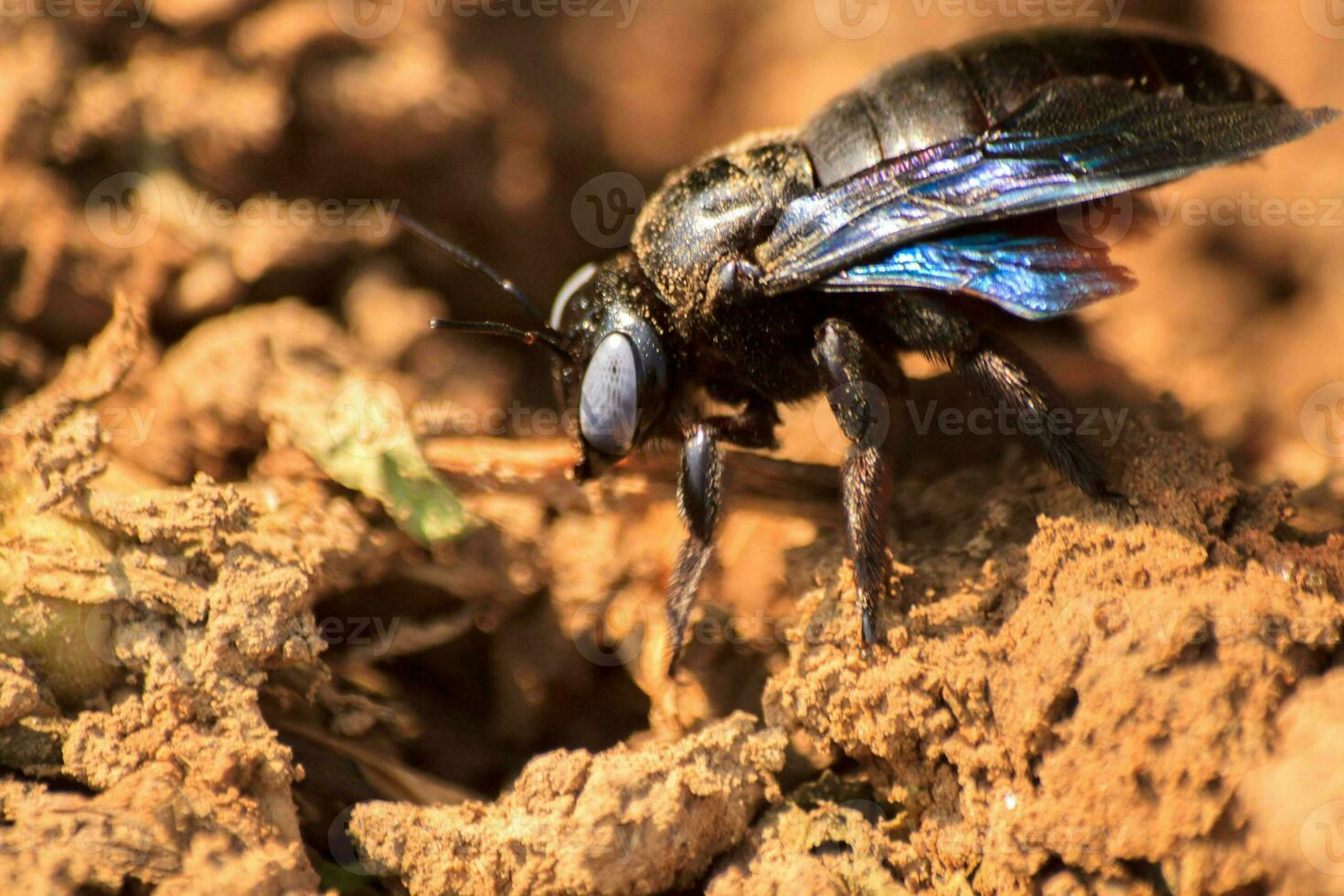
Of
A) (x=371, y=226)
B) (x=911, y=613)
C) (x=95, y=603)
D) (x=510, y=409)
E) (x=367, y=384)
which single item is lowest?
(x=95, y=603)

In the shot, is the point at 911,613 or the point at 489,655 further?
the point at 489,655

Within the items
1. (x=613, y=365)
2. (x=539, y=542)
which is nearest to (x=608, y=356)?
(x=613, y=365)

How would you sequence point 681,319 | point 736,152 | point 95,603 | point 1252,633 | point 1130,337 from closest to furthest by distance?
point 1252,633
point 95,603
point 681,319
point 736,152
point 1130,337

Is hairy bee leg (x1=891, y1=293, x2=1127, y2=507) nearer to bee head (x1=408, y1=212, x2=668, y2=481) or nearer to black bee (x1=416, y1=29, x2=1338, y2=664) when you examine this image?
black bee (x1=416, y1=29, x2=1338, y2=664)

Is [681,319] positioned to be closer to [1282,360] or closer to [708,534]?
[708,534]

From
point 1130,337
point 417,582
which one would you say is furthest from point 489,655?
point 1130,337

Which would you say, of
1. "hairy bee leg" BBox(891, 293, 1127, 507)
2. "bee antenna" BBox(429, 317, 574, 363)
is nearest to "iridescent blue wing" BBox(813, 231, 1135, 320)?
"hairy bee leg" BBox(891, 293, 1127, 507)

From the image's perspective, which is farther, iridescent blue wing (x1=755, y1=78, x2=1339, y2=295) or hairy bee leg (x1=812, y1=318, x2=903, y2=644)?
iridescent blue wing (x1=755, y1=78, x2=1339, y2=295)
